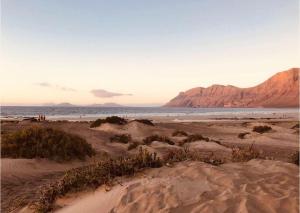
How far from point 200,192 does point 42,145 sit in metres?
9.33

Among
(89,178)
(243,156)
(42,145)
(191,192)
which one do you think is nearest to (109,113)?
(42,145)

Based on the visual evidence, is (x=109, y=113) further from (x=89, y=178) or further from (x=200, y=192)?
(x=200, y=192)

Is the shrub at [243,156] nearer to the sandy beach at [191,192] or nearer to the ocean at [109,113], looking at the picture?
the sandy beach at [191,192]

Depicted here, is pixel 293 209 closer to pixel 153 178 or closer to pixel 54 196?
pixel 153 178

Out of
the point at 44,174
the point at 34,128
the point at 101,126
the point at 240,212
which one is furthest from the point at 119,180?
the point at 101,126

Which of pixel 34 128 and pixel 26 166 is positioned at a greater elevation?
pixel 34 128

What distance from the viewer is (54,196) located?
279 inches

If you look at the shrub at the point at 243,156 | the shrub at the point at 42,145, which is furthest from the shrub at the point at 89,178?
the shrub at the point at 42,145

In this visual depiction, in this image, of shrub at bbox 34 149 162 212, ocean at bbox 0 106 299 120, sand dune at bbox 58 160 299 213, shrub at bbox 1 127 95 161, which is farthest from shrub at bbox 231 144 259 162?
ocean at bbox 0 106 299 120

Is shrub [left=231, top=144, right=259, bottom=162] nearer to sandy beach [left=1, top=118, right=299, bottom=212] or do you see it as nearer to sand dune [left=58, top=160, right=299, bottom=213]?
sandy beach [left=1, top=118, right=299, bottom=212]

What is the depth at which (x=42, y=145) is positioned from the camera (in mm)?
13930

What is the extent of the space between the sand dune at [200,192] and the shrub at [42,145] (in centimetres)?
710

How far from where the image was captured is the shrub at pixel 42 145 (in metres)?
13.6

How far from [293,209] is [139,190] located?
2.48 meters
